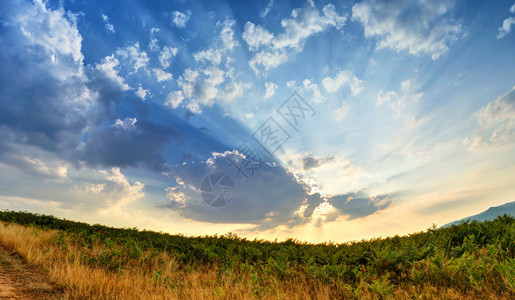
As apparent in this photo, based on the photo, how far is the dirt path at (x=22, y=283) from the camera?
18.0 feet

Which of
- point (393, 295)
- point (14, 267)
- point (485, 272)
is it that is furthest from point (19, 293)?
point (485, 272)

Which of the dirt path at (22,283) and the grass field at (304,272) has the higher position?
the grass field at (304,272)

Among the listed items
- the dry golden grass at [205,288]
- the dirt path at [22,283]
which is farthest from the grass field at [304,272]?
the dirt path at [22,283]

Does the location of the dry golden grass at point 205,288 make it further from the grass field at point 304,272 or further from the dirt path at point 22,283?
the dirt path at point 22,283

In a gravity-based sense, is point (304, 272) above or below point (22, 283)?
above

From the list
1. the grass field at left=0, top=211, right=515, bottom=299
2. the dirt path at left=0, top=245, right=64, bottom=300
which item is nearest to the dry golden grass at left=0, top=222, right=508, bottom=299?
the grass field at left=0, top=211, right=515, bottom=299

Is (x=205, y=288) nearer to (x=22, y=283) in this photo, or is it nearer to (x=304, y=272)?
(x=304, y=272)

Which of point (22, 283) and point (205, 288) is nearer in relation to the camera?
point (205, 288)

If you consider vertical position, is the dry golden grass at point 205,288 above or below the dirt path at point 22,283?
above

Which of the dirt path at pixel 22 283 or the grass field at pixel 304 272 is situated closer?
the grass field at pixel 304 272

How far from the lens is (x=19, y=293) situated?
219 inches

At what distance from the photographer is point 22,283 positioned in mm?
6238

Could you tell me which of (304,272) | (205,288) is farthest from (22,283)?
(304,272)

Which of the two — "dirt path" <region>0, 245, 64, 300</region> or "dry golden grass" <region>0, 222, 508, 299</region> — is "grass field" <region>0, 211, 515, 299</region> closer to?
"dry golden grass" <region>0, 222, 508, 299</region>
